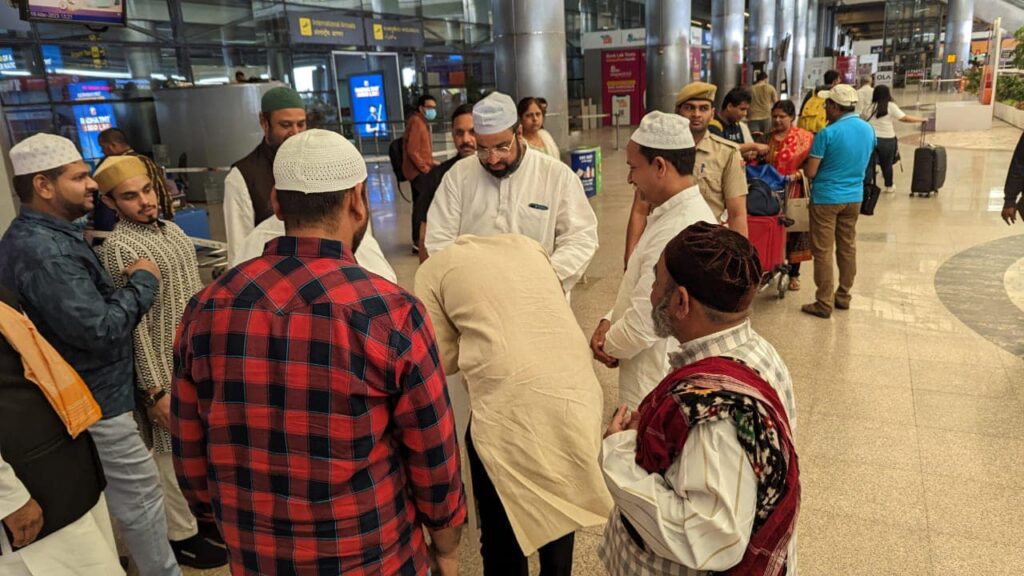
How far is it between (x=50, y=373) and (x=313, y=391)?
0.91 m

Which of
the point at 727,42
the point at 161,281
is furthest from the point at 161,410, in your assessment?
the point at 727,42

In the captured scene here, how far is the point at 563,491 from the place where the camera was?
1.83 meters

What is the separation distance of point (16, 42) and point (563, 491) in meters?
12.6

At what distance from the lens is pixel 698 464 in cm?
123

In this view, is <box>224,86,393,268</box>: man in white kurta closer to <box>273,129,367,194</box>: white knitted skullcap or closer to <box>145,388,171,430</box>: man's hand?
<box>145,388,171,430</box>: man's hand

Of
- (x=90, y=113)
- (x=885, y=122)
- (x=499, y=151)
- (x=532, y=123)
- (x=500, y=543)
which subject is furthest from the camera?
(x=90, y=113)

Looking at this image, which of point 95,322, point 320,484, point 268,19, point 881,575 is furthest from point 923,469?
point 268,19

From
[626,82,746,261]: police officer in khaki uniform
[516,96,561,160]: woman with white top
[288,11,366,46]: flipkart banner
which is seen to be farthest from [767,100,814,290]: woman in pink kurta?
[288,11,366,46]: flipkart banner

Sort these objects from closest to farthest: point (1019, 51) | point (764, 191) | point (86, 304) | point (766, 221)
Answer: point (86, 304), point (766, 221), point (764, 191), point (1019, 51)

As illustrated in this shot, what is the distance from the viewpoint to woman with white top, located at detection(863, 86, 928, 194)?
9.14 metres

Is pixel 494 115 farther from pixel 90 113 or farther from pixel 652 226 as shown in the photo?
pixel 90 113

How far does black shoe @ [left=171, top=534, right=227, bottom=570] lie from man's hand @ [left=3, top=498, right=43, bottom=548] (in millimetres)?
1136

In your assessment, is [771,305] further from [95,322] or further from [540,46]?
[540,46]

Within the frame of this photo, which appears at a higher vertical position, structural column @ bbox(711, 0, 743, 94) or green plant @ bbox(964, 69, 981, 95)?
structural column @ bbox(711, 0, 743, 94)
